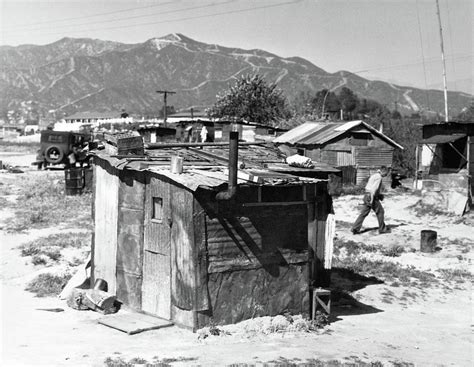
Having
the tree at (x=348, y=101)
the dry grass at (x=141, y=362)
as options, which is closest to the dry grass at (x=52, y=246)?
the dry grass at (x=141, y=362)

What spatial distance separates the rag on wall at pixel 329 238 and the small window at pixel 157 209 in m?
3.24

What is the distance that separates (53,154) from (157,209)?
1302 inches

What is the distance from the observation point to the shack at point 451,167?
72.0ft

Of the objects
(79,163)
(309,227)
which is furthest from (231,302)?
(79,163)

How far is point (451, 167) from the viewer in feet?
75.6

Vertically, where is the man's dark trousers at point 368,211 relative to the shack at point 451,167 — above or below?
below

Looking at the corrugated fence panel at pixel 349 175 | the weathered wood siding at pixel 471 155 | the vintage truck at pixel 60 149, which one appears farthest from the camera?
the vintage truck at pixel 60 149

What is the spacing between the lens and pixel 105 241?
1257cm

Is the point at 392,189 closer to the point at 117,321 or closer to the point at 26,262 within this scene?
the point at 26,262

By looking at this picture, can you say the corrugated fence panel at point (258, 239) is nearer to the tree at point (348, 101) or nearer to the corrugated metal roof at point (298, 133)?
the corrugated metal roof at point (298, 133)

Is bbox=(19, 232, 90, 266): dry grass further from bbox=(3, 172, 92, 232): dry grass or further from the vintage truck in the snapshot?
the vintage truck

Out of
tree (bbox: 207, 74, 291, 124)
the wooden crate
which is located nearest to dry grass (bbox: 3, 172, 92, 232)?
the wooden crate

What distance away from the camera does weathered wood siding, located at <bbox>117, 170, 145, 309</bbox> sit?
11508mm

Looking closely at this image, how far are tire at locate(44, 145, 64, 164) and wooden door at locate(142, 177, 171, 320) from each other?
32.1m
